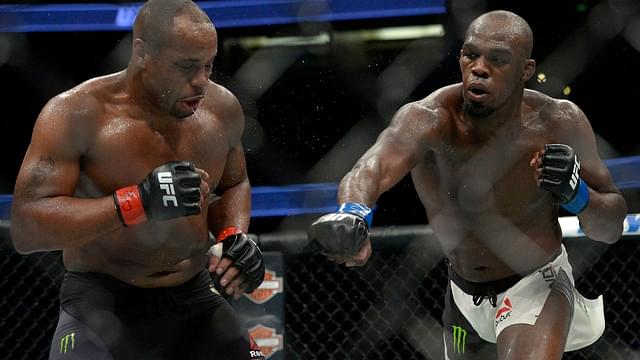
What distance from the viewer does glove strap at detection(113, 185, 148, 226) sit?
1.70 meters

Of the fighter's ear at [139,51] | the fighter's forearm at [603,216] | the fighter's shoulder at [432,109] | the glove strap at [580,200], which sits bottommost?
the fighter's forearm at [603,216]

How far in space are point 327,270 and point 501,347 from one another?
122 centimetres

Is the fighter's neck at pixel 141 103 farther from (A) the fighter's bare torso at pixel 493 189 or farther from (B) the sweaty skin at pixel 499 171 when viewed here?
(A) the fighter's bare torso at pixel 493 189

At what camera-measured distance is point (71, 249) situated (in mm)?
1927

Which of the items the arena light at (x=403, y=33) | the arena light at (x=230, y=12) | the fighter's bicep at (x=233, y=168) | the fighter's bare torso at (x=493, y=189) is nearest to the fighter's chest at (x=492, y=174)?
the fighter's bare torso at (x=493, y=189)

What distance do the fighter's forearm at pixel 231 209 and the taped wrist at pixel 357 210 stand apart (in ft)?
1.04

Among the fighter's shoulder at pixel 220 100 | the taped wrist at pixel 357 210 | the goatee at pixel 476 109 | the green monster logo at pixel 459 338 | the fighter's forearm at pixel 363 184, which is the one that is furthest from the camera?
the green monster logo at pixel 459 338

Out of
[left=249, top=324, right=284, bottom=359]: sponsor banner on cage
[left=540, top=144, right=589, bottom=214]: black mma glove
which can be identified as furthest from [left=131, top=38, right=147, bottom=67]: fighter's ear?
[left=249, top=324, right=284, bottom=359]: sponsor banner on cage

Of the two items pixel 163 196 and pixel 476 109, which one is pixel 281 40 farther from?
pixel 163 196

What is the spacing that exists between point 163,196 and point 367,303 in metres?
1.70

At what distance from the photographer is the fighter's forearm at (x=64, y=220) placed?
1707mm

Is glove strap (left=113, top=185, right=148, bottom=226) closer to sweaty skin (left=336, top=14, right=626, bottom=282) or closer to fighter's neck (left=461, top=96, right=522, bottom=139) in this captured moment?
sweaty skin (left=336, top=14, right=626, bottom=282)

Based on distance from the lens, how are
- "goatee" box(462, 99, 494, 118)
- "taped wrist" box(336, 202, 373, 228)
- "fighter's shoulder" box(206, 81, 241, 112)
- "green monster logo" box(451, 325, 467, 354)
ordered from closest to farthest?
1. "taped wrist" box(336, 202, 373, 228)
2. "fighter's shoulder" box(206, 81, 241, 112)
3. "goatee" box(462, 99, 494, 118)
4. "green monster logo" box(451, 325, 467, 354)

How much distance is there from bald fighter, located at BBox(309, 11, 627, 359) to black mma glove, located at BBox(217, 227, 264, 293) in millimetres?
371
